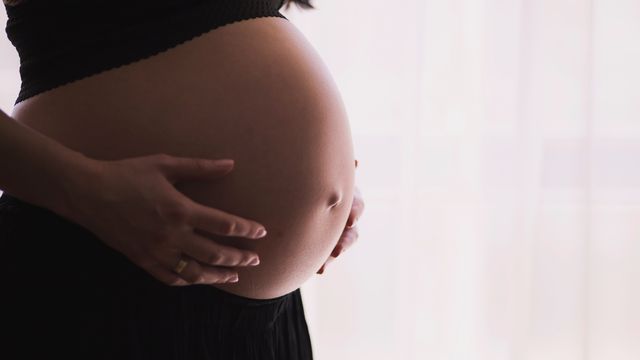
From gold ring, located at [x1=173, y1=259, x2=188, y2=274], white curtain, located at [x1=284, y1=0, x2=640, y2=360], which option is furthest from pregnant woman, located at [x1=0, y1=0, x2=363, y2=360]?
white curtain, located at [x1=284, y1=0, x2=640, y2=360]

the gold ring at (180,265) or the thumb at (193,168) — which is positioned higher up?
the thumb at (193,168)

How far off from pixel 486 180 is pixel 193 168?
1217mm

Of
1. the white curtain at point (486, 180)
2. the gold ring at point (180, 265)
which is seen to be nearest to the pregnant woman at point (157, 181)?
the gold ring at point (180, 265)

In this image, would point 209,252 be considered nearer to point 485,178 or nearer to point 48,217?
point 48,217

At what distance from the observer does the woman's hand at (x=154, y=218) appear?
0.59 meters

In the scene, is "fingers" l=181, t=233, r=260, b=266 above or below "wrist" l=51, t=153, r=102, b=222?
below

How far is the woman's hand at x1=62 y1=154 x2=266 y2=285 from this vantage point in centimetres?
59

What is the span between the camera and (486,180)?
68.2 inches

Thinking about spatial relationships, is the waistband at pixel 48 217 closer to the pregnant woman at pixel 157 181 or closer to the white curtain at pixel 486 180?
the pregnant woman at pixel 157 181

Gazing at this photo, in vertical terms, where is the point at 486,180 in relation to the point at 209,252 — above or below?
above

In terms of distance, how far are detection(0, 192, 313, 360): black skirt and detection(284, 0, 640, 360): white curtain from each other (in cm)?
106

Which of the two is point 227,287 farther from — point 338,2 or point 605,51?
point 605,51

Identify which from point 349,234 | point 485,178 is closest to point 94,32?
point 349,234

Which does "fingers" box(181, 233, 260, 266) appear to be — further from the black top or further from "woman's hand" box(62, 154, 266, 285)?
the black top
